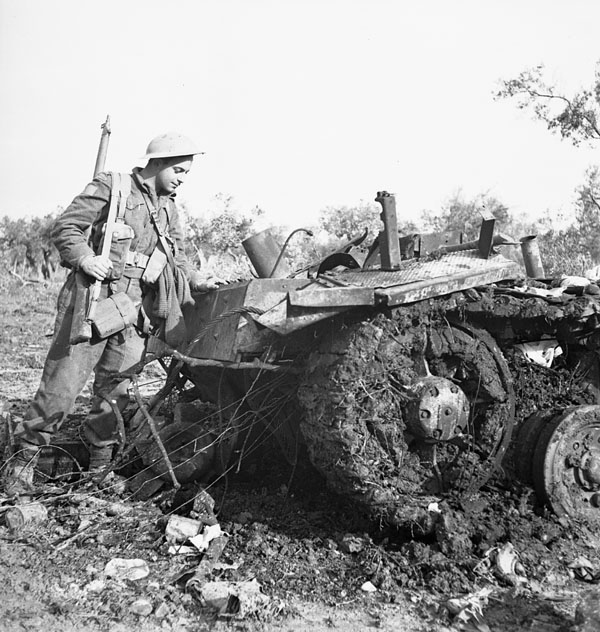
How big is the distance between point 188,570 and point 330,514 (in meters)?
1.05

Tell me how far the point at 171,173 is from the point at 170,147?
7.4 inches

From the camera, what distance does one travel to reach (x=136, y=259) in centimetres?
492

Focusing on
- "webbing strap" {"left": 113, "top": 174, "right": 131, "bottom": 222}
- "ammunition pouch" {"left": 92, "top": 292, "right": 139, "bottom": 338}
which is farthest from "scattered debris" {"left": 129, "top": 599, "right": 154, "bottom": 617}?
"webbing strap" {"left": 113, "top": 174, "right": 131, "bottom": 222}

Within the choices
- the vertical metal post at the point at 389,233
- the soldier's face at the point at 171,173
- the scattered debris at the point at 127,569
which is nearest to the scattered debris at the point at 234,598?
the scattered debris at the point at 127,569

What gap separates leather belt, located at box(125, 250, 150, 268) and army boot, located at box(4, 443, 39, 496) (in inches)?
52.0

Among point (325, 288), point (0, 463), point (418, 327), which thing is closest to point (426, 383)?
point (418, 327)

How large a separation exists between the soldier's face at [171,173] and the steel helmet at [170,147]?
8cm

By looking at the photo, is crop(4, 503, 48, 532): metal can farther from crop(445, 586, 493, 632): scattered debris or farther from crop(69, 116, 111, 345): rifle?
crop(445, 586, 493, 632): scattered debris

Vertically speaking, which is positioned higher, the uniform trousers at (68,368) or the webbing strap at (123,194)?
the webbing strap at (123,194)

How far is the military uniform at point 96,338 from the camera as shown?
187 inches

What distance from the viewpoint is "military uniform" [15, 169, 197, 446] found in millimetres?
4738

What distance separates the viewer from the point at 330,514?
14.8ft

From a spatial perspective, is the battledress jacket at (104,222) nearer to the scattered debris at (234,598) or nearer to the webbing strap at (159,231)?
the webbing strap at (159,231)

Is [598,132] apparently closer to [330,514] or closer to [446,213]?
[446,213]
